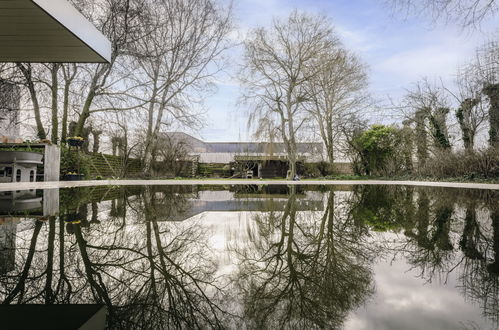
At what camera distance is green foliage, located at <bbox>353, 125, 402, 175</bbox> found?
16.4 m

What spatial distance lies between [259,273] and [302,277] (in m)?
0.22

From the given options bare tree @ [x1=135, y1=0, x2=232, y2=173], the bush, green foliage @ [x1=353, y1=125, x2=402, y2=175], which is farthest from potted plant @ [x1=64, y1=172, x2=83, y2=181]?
the bush

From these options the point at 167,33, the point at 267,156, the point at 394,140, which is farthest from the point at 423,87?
the point at 167,33

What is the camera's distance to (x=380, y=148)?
55.4ft

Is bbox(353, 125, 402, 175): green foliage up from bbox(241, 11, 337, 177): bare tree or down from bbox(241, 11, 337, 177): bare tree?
down

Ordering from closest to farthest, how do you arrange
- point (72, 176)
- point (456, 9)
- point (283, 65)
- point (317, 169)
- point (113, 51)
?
point (456, 9), point (72, 176), point (113, 51), point (283, 65), point (317, 169)

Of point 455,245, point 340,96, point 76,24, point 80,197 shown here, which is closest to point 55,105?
point 80,197

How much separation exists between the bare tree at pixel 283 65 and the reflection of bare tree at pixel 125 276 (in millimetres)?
13052

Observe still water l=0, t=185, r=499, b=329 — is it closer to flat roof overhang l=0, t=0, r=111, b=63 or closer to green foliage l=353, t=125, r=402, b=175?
flat roof overhang l=0, t=0, r=111, b=63

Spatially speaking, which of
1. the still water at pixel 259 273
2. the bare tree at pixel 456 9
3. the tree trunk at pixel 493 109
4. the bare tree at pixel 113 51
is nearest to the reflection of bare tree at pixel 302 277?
the still water at pixel 259 273

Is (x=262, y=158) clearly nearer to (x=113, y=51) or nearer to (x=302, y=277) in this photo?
(x=113, y=51)

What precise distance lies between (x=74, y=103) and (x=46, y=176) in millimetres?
3581

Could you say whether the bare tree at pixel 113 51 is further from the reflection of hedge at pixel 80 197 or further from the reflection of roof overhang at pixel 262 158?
the reflection of roof overhang at pixel 262 158

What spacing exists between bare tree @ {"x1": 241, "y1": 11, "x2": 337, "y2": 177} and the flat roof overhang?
11783mm
